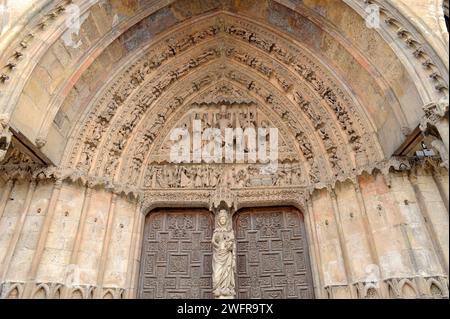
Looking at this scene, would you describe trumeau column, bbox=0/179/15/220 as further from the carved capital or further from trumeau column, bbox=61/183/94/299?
the carved capital

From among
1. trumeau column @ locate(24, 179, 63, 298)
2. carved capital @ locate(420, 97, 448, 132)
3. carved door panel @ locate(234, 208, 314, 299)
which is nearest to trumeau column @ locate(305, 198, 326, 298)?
carved door panel @ locate(234, 208, 314, 299)

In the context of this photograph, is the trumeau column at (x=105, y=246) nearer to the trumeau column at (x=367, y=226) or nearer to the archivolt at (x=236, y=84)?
the archivolt at (x=236, y=84)

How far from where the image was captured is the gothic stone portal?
5.77 metres

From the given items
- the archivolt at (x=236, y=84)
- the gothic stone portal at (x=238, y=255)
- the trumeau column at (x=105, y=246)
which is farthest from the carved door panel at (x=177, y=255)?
the archivolt at (x=236, y=84)

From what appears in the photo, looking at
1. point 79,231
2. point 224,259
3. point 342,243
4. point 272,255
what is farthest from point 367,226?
point 79,231

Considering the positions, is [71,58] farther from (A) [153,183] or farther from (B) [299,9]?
(B) [299,9]

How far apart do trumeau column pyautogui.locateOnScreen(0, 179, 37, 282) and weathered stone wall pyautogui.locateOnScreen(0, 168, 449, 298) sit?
0.01 metres

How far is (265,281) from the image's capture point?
582cm

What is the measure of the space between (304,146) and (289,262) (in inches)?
84.2

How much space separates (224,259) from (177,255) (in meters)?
0.98

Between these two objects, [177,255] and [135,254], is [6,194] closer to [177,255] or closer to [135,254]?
[135,254]

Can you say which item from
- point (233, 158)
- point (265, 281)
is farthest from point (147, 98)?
point (265, 281)
